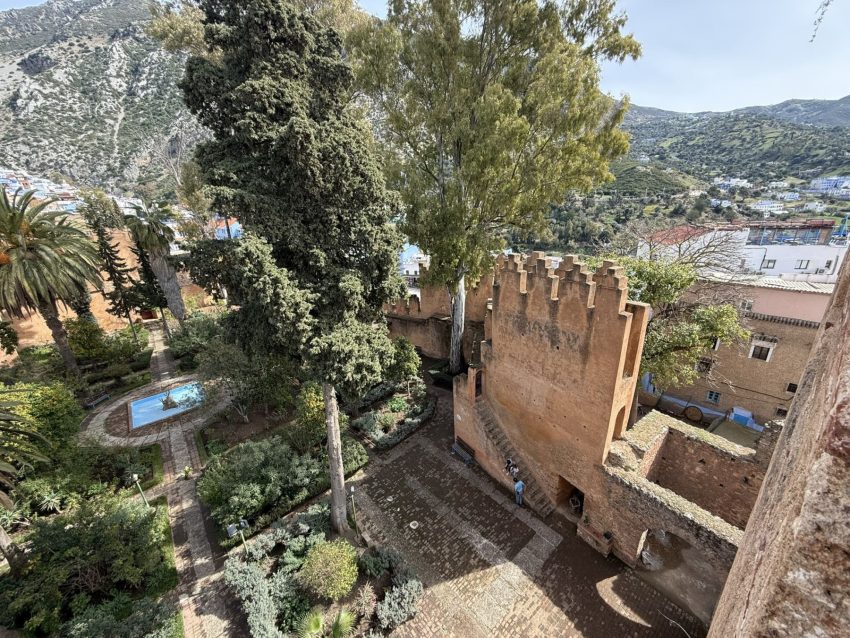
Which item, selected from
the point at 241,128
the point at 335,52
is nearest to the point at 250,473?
the point at 241,128

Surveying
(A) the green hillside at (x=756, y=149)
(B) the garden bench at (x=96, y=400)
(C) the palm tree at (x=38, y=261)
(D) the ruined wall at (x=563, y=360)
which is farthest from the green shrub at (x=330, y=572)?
(A) the green hillside at (x=756, y=149)

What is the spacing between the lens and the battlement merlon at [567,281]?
8461 mm

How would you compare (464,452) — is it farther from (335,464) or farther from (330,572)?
(330,572)

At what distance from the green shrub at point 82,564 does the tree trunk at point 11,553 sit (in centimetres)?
22

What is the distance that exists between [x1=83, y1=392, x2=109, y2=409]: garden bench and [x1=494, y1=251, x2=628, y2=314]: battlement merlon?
21.5 m

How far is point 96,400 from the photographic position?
18.5 meters

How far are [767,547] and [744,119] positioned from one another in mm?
217289

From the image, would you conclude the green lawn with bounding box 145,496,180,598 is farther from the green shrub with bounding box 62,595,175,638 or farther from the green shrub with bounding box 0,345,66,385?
the green shrub with bounding box 0,345,66,385

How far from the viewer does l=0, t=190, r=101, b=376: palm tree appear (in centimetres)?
1501

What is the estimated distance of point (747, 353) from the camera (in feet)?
48.9

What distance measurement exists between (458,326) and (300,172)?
36.9 ft

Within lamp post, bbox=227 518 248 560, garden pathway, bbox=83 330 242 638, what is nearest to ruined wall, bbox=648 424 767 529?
lamp post, bbox=227 518 248 560

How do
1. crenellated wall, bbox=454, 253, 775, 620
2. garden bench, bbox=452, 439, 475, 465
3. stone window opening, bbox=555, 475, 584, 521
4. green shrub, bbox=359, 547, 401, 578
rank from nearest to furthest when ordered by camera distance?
1. crenellated wall, bbox=454, 253, 775, 620
2. green shrub, bbox=359, 547, 401, 578
3. stone window opening, bbox=555, 475, 584, 521
4. garden bench, bbox=452, 439, 475, 465

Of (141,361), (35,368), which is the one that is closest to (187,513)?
(141,361)
